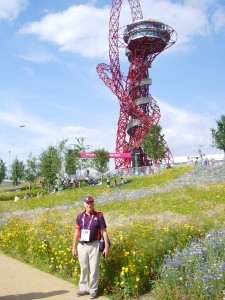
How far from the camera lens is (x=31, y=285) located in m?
8.22

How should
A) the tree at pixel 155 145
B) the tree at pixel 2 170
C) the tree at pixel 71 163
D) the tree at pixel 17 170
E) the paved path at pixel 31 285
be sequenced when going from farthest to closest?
the tree at pixel 2 170 → the tree at pixel 17 170 → the tree at pixel 71 163 → the tree at pixel 155 145 → the paved path at pixel 31 285

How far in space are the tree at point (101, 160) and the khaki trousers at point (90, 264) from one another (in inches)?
2014

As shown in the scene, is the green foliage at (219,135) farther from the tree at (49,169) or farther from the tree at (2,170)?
the tree at (2,170)

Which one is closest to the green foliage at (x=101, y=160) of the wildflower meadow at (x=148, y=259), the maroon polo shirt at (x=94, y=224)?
the wildflower meadow at (x=148, y=259)

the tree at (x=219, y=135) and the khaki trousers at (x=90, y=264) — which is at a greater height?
the tree at (x=219, y=135)

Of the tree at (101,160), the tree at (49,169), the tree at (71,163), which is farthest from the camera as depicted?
the tree at (71,163)

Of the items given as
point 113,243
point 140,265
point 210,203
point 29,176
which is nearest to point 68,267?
point 113,243

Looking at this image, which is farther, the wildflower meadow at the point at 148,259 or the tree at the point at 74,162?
the tree at the point at 74,162

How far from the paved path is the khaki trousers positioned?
0.24 m

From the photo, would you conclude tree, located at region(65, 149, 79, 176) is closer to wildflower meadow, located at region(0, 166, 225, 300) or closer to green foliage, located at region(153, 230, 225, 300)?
wildflower meadow, located at region(0, 166, 225, 300)

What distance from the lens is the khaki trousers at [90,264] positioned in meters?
7.49

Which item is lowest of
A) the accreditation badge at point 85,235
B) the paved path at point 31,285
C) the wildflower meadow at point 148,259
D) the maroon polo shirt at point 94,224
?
the paved path at point 31,285

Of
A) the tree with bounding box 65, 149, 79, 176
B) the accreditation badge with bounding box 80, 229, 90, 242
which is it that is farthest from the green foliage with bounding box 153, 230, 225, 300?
the tree with bounding box 65, 149, 79, 176

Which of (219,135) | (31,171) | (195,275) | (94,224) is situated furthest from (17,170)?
(195,275)
